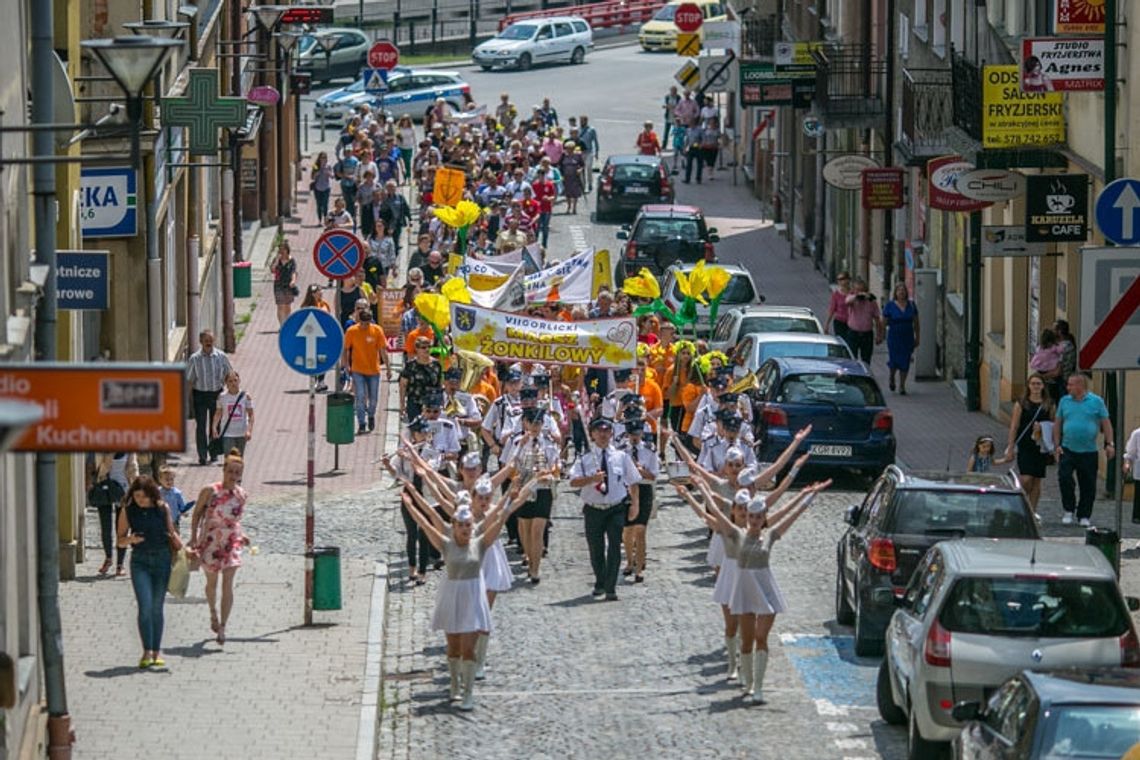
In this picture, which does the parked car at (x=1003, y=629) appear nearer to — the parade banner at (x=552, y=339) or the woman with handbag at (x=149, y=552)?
the woman with handbag at (x=149, y=552)

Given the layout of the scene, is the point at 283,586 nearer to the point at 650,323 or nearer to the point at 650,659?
the point at 650,659

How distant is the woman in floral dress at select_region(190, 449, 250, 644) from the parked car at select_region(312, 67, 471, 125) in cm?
4340

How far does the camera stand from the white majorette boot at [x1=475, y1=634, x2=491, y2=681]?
64.9ft

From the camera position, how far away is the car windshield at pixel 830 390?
28719 millimetres

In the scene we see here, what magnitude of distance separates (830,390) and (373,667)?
9.41 m

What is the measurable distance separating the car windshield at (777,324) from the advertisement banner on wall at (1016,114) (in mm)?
4704

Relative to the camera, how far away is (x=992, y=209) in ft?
117

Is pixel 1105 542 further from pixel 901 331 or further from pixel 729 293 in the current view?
pixel 729 293

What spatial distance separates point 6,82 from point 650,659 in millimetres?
7015

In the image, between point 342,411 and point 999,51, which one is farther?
point 999,51

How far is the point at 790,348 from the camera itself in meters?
31.5

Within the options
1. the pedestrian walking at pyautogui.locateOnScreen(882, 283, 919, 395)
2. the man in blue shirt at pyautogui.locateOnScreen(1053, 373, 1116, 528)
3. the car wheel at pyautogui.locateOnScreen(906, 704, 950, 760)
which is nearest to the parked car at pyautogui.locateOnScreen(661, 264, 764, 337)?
the pedestrian walking at pyautogui.locateOnScreen(882, 283, 919, 395)

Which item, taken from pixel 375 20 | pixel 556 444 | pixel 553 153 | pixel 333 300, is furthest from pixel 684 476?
pixel 375 20

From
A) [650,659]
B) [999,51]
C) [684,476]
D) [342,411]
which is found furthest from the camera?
[999,51]
